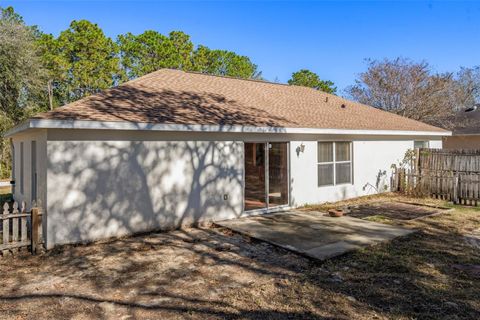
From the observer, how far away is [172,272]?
521cm

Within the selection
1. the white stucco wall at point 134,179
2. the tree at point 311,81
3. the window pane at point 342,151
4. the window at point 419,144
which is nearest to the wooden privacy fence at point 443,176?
the window at point 419,144

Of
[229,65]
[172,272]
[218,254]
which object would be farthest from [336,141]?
[229,65]

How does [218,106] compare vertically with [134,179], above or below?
above

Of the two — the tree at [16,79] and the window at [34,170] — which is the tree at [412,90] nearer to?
the tree at [16,79]

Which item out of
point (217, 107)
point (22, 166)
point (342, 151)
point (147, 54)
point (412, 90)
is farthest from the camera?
point (147, 54)

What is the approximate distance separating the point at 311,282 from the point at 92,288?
10.00ft

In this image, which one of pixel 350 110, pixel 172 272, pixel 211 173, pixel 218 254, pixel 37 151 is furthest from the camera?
pixel 350 110

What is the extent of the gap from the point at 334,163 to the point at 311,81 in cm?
2808

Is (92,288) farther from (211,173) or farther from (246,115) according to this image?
(246,115)

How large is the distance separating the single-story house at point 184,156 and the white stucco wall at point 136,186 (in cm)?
2

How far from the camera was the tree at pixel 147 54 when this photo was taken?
29.5m

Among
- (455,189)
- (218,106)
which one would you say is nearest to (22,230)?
(218,106)

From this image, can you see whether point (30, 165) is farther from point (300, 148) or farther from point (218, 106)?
point (300, 148)

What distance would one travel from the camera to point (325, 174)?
11.2 meters
